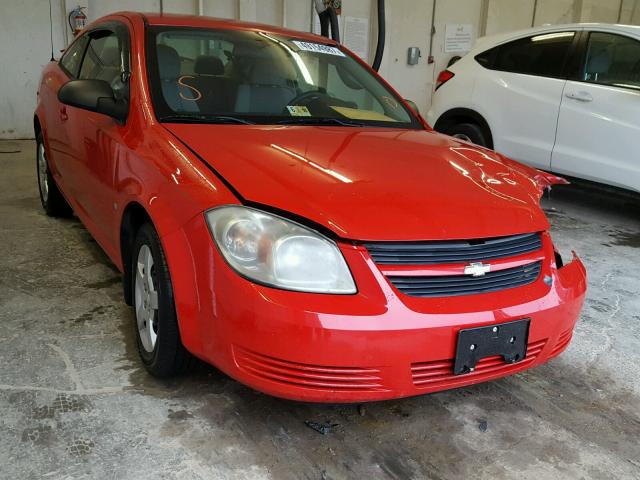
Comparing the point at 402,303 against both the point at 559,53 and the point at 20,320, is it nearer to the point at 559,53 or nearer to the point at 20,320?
the point at 20,320

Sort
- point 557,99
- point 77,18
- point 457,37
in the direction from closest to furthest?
point 557,99, point 77,18, point 457,37

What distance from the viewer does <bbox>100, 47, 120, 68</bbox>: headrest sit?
2660 millimetres

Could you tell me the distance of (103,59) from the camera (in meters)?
2.90

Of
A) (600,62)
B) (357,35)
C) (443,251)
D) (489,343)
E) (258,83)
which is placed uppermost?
(357,35)

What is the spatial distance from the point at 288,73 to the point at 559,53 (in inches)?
118

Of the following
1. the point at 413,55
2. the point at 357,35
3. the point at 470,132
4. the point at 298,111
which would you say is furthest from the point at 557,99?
the point at 413,55

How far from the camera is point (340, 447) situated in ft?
5.89

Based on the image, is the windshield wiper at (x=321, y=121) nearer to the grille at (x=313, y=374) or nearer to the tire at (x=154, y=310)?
the tire at (x=154, y=310)

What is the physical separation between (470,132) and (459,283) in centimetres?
382

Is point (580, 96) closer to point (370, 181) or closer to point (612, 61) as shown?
point (612, 61)

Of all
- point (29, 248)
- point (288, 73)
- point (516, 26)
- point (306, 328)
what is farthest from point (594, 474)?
point (516, 26)

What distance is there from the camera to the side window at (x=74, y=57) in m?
3.31

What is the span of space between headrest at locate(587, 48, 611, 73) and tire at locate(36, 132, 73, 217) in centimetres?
387

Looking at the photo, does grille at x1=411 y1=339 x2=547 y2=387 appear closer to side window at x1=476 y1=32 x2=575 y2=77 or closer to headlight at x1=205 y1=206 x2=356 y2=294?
headlight at x1=205 y1=206 x2=356 y2=294
